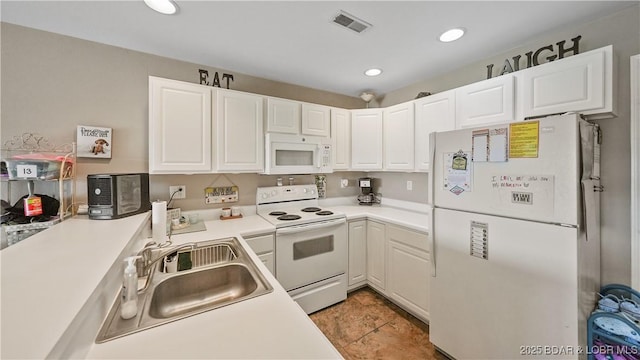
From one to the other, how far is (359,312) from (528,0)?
2672 mm

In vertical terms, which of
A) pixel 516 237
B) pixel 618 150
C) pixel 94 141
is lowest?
pixel 516 237

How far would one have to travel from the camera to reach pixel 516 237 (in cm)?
127

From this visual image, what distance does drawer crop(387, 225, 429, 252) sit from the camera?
194 cm

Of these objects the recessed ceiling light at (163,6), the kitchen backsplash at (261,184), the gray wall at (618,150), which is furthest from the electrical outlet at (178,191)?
the gray wall at (618,150)

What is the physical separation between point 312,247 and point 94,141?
1.99 metres

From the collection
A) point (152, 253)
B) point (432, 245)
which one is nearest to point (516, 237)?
point (432, 245)

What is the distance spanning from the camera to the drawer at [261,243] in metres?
1.86

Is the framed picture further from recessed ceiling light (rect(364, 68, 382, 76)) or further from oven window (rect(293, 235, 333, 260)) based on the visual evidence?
recessed ceiling light (rect(364, 68, 382, 76))

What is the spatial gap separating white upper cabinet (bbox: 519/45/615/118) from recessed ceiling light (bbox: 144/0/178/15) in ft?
7.97

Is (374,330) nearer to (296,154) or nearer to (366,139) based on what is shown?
(296,154)

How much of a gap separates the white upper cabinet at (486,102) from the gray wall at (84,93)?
236 cm

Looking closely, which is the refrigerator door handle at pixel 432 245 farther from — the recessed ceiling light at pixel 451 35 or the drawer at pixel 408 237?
the recessed ceiling light at pixel 451 35

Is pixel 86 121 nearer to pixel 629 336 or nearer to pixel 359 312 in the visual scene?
pixel 359 312

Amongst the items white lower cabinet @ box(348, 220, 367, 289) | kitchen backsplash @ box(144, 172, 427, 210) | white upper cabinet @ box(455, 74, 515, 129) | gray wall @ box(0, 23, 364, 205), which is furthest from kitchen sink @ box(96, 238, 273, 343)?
white upper cabinet @ box(455, 74, 515, 129)
